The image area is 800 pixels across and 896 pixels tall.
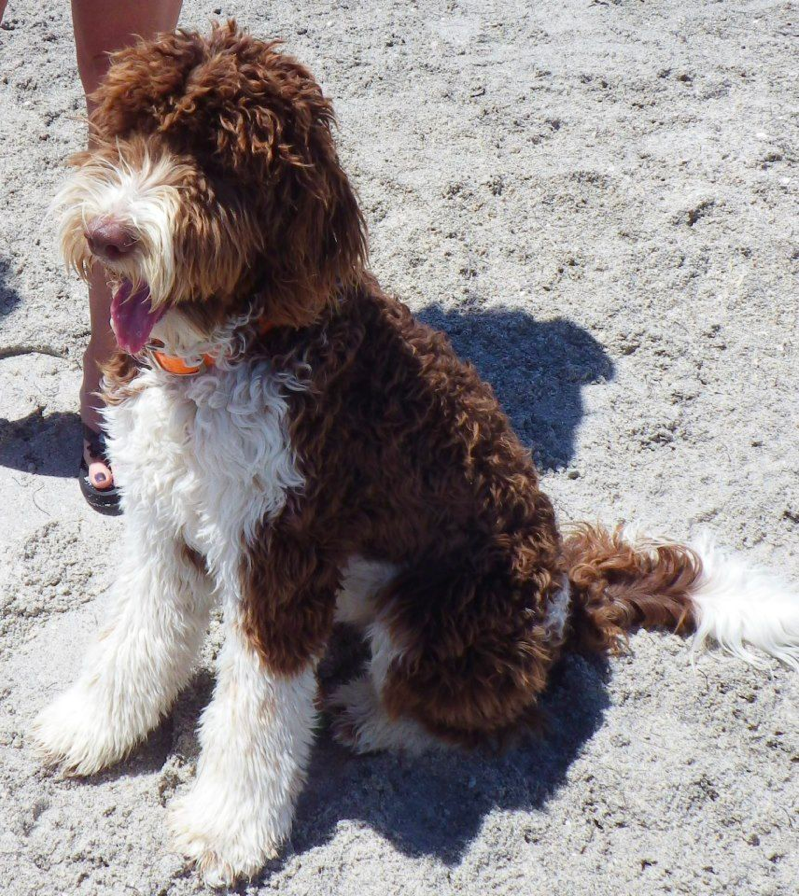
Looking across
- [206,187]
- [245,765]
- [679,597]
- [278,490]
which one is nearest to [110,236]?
[206,187]

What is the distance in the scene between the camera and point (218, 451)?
2361 mm

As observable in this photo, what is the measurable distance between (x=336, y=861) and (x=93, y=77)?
104 inches

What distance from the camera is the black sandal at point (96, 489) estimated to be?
3625 mm

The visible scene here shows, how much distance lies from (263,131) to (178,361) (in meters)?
0.61

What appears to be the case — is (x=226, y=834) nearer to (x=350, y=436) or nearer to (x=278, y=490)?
(x=278, y=490)

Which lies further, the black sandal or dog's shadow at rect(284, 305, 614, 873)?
the black sandal

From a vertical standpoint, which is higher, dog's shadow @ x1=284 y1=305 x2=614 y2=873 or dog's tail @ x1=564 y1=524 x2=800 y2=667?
dog's tail @ x1=564 y1=524 x2=800 y2=667

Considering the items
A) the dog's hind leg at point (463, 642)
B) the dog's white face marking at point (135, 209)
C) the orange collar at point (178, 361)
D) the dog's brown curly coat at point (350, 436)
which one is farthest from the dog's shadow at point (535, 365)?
the dog's white face marking at point (135, 209)

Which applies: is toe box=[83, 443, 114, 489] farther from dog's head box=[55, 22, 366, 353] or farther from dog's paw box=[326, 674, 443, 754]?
dog's head box=[55, 22, 366, 353]

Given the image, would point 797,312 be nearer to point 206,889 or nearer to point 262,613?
point 262,613

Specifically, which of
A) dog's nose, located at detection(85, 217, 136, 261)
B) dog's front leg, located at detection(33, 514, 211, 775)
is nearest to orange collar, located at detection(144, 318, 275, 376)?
dog's nose, located at detection(85, 217, 136, 261)

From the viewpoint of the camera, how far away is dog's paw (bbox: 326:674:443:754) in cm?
288

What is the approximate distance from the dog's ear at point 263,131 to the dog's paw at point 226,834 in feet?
4.35

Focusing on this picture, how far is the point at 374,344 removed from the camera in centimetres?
251
